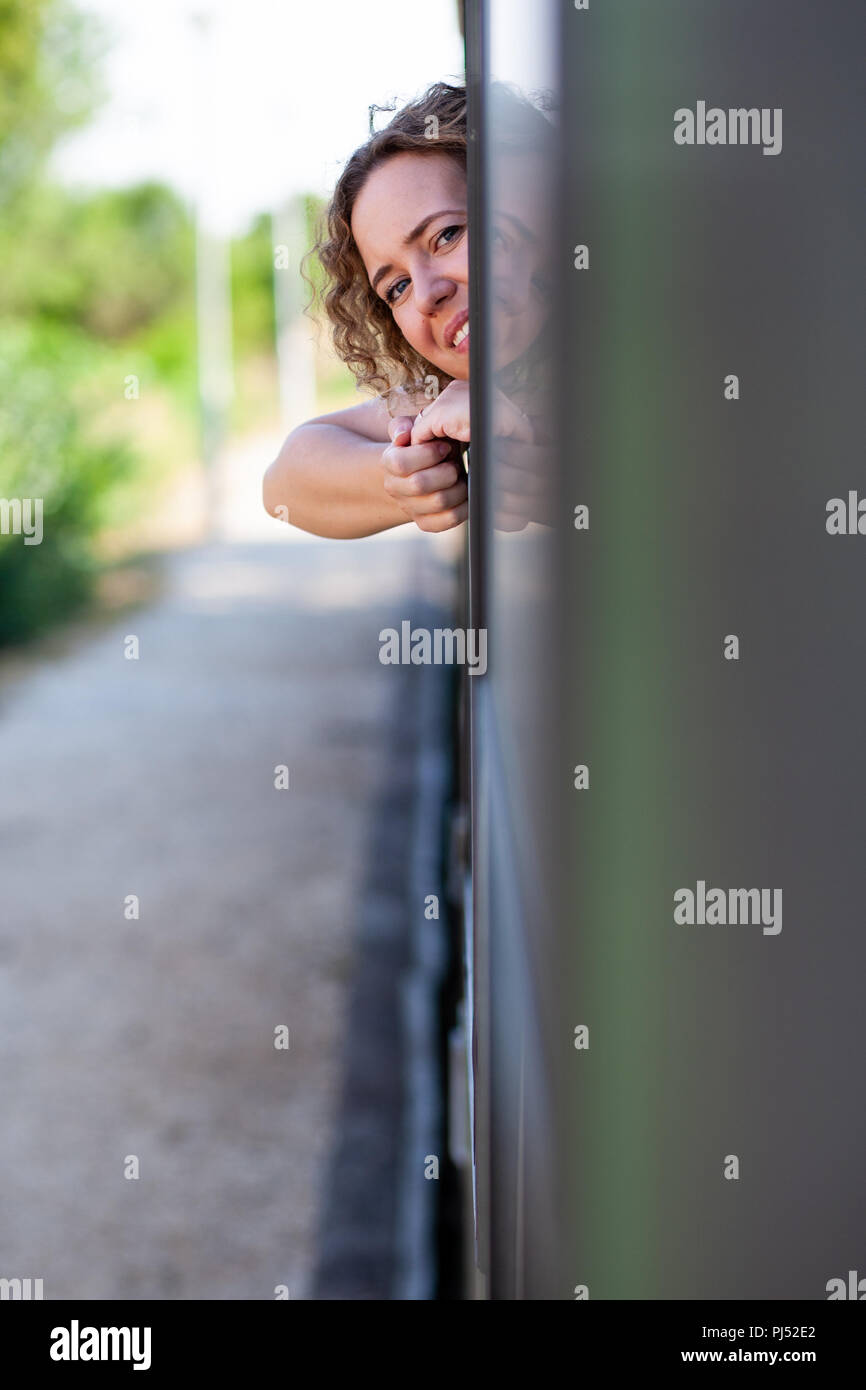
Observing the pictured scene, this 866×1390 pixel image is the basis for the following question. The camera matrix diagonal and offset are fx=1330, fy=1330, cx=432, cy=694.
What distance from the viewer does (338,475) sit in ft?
3.71

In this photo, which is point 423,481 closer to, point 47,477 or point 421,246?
point 421,246

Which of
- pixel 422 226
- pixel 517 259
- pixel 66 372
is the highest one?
pixel 66 372

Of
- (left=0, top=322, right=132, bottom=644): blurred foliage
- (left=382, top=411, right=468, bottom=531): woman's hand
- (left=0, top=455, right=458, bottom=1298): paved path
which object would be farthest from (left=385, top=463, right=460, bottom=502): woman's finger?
(left=0, top=322, right=132, bottom=644): blurred foliage

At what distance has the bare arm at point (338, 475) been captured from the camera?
1124 millimetres

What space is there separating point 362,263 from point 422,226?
71 millimetres

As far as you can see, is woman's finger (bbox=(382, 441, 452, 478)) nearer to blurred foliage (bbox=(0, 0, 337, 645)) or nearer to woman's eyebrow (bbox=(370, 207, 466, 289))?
woman's eyebrow (bbox=(370, 207, 466, 289))

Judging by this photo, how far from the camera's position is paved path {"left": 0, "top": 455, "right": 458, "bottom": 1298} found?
3.68m

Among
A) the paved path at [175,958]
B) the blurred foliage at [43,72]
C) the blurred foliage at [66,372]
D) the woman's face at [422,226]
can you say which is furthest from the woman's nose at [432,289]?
the blurred foliage at [43,72]

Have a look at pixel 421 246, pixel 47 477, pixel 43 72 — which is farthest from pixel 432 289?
pixel 43 72

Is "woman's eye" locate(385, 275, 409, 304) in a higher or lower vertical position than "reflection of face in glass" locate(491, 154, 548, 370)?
higher

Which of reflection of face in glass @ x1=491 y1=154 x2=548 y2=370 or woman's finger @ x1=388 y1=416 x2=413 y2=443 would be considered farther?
woman's finger @ x1=388 y1=416 x2=413 y2=443

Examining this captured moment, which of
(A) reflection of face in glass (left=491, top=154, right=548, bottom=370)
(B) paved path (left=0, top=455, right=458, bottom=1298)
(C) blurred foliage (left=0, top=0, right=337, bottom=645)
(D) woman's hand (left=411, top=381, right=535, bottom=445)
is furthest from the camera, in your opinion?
(C) blurred foliage (left=0, top=0, right=337, bottom=645)

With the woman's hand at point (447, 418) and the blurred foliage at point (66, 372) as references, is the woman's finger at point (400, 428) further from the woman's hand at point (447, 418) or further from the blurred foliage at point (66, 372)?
the blurred foliage at point (66, 372)
